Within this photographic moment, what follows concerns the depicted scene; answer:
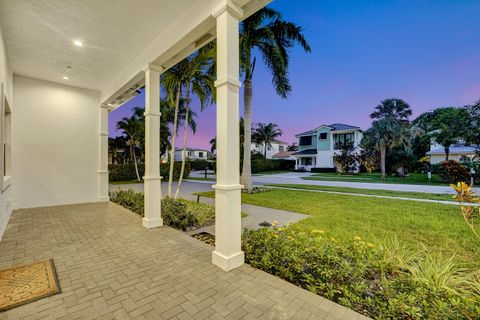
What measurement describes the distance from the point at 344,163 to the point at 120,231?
23668 mm

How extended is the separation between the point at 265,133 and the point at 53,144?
30.6m

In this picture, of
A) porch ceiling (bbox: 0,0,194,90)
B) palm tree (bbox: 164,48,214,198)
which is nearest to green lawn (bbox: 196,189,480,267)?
palm tree (bbox: 164,48,214,198)

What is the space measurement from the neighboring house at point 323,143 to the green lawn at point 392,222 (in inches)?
750

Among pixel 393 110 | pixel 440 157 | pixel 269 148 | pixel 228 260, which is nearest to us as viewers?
pixel 228 260

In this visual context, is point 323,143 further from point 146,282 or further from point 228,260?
point 146,282

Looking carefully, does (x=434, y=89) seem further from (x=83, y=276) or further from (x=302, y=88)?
(x=83, y=276)

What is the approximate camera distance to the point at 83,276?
2.59 m

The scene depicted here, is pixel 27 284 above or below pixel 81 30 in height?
below

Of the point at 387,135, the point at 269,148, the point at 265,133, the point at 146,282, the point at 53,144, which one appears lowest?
the point at 146,282

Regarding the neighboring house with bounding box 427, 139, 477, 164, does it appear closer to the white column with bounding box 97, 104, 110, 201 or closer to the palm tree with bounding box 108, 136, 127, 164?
the white column with bounding box 97, 104, 110, 201

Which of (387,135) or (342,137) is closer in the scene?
(387,135)

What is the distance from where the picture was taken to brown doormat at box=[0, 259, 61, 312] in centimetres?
213

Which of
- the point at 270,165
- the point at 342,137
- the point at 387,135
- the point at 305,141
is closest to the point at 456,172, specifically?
the point at 387,135

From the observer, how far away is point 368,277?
2.50m
